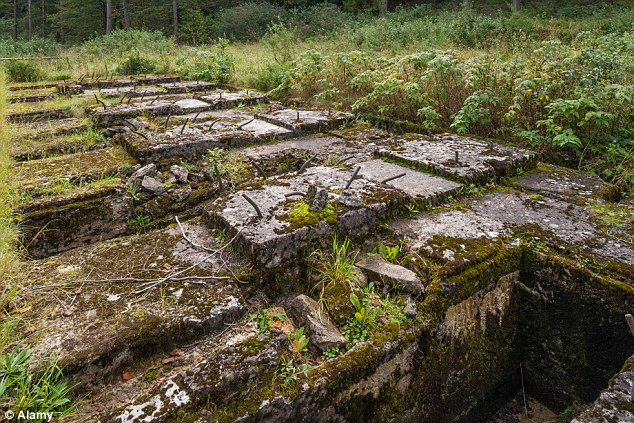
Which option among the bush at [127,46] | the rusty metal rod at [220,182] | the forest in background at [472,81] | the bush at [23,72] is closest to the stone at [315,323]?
the rusty metal rod at [220,182]

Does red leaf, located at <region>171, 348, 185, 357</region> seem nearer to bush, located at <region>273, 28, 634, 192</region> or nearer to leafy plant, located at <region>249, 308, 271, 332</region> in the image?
leafy plant, located at <region>249, 308, 271, 332</region>

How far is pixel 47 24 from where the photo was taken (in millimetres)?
35219

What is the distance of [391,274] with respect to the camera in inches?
75.5

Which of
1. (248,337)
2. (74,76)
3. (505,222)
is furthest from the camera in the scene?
(74,76)

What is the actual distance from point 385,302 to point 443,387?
0.48 metres

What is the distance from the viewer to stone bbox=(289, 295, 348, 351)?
1626 millimetres

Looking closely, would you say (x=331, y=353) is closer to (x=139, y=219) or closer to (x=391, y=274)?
(x=391, y=274)

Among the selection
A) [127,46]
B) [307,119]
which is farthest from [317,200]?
[127,46]

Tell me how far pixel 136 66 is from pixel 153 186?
6.99 metres

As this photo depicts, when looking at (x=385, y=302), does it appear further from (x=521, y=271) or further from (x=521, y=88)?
(x=521, y=88)

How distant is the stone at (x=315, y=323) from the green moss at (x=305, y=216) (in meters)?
0.40

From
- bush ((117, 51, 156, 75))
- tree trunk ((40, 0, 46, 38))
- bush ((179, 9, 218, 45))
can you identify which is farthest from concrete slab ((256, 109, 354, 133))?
tree trunk ((40, 0, 46, 38))

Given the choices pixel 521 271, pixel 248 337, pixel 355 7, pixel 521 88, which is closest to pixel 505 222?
pixel 521 271

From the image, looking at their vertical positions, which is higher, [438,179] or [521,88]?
[521,88]
